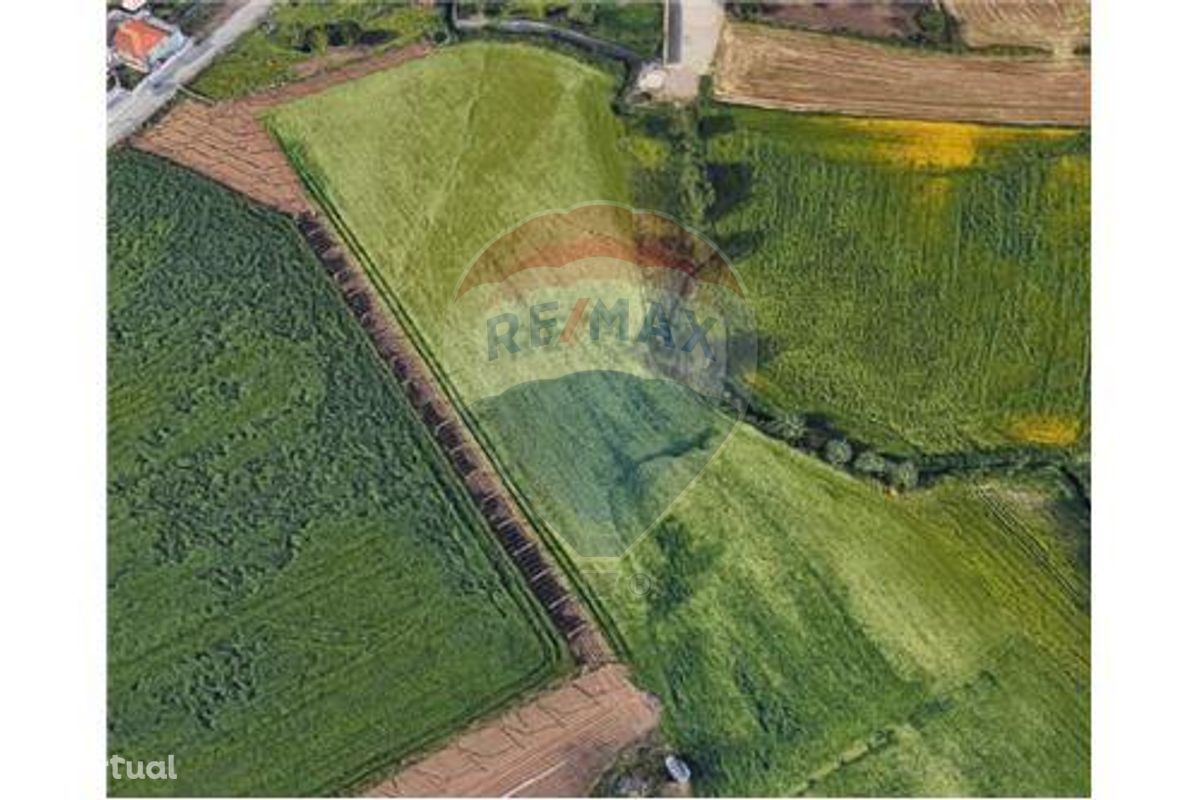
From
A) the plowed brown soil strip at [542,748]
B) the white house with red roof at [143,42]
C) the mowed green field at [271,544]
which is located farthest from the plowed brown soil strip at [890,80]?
the plowed brown soil strip at [542,748]

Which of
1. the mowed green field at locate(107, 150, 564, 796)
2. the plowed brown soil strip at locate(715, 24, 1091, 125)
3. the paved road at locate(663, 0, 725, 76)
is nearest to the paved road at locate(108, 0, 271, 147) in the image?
the mowed green field at locate(107, 150, 564, 796)

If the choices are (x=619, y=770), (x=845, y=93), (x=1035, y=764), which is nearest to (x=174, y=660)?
(x=619, y=770)

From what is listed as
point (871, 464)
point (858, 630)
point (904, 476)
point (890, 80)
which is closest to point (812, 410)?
point (871, 464)

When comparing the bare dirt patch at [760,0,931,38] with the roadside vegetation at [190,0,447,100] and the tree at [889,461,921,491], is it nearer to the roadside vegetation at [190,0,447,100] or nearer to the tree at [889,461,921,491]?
the roadside vegetation at [190,0,447,100]

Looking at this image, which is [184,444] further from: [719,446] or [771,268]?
[771,268]

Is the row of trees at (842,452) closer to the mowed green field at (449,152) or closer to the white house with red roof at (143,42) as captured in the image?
the mowed green field at (449,152)

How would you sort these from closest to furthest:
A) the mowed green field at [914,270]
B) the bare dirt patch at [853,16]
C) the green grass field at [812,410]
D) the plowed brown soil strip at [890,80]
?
1. the green grass field at [812,410]
2. the mowed green field at [914,270]
3. the plowed brown soil strip at [890,80]
4. the bare dirt patch at [853,16]

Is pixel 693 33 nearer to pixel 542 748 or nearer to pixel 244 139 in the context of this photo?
pixel 244 139
